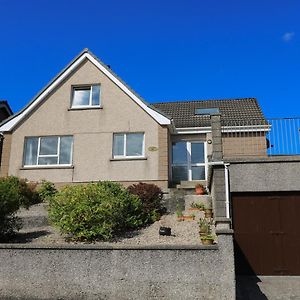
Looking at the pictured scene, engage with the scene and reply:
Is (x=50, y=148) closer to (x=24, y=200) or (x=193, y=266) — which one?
(x=24, y=200)

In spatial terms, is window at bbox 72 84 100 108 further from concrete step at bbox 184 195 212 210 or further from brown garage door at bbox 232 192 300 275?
brown garage door at bbox 232 192 300 275

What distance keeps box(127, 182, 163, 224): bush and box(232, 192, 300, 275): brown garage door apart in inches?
106

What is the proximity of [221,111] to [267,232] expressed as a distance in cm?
1078

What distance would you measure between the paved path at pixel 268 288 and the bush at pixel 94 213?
3507 mm

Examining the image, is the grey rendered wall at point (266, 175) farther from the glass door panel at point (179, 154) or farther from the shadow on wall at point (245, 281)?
the glass door panel at point (179, 154)

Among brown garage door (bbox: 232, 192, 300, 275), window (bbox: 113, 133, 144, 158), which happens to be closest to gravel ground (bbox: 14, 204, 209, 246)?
brown garage door (bbox: 232, 192, 300, 275)

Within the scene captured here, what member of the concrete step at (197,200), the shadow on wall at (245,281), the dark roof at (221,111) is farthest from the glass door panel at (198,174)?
the shadow on wall at (245,281)

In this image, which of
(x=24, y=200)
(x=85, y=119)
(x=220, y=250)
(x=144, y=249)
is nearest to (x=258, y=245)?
(x=220, y=250)

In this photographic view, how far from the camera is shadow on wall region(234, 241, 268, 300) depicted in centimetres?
838

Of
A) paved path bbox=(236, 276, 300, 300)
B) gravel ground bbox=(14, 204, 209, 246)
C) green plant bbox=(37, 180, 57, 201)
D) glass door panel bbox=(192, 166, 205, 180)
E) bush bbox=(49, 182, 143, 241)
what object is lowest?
paved path bbox=(236, 276, 300, 300)

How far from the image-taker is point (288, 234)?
10320 millimetres

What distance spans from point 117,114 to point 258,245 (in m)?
8.61

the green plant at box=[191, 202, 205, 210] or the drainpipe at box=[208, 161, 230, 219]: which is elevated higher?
the drainpipe at box=[208, 161, 230, 219]

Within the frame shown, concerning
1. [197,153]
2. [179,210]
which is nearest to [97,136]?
[197,153]
